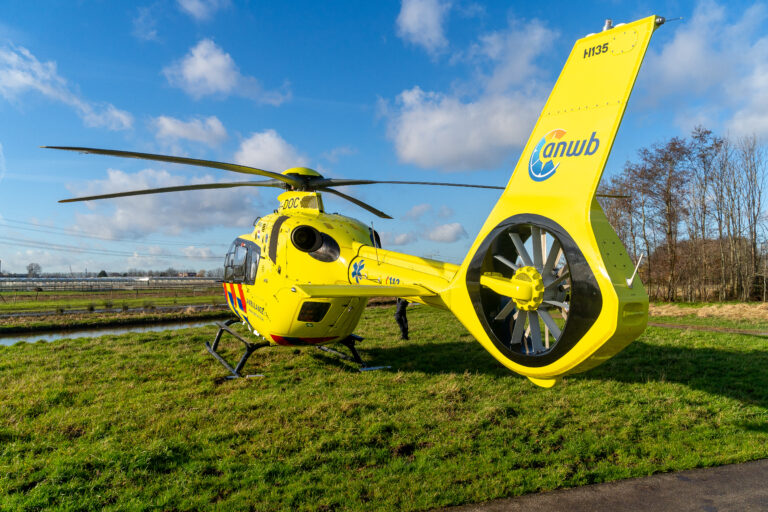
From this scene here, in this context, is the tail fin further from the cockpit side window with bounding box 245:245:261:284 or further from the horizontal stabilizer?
the cockpit side window with bounding box 245:245:261:284

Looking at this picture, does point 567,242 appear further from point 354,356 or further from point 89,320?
point 89,320

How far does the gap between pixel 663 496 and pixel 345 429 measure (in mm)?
4457

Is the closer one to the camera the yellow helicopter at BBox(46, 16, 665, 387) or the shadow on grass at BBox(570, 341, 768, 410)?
the yellow helicopter at BBox(46, 16, 665, 387)

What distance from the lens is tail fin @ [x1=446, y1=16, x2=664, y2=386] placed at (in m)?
4.01

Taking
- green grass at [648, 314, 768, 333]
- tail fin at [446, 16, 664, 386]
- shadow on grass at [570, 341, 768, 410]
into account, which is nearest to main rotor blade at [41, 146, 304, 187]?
tail fin at [446, 16, 664, 386]

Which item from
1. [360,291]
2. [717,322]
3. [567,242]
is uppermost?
[567,242]

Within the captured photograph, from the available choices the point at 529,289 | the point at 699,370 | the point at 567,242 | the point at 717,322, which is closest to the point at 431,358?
the point at 699,370

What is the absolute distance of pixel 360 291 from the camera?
5824 mm

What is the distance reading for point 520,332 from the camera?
4898mm

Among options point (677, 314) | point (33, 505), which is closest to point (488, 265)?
point (33, 505)

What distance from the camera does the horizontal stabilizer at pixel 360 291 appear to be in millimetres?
5508

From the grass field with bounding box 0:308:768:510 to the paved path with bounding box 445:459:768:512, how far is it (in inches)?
7.5

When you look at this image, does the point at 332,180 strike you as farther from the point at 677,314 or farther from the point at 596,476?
the point at 677,314

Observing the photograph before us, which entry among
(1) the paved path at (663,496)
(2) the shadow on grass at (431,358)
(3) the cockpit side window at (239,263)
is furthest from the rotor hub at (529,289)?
(3) the cockpit side window at (239,263)
